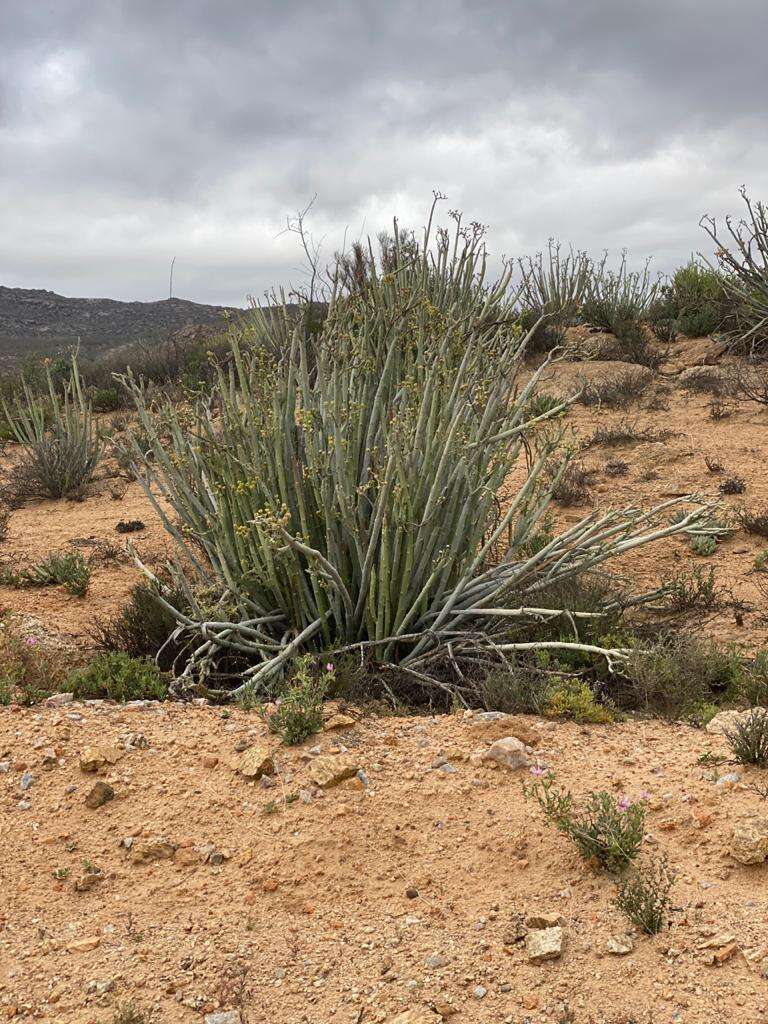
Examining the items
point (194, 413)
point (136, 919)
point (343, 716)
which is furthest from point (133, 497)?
point (136, 919)

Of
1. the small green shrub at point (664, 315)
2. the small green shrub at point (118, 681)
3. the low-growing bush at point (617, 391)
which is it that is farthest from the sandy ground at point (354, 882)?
the small green shrub at point (664, 315)

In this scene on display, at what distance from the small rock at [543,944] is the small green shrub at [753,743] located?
103cm

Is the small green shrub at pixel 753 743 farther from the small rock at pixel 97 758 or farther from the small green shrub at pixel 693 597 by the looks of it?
the small rock at pixel 97 758

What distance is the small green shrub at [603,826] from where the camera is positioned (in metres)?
2.54

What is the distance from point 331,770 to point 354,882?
1.58 ft

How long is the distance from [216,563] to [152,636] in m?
0.48

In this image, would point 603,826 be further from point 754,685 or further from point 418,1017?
point 754,685

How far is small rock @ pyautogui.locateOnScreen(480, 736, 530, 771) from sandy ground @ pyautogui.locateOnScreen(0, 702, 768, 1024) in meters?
0.04

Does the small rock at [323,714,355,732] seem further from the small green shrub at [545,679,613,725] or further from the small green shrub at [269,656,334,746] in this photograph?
the small green shrub at [545,679,613,725]

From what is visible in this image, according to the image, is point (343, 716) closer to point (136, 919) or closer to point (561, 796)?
point (561, 796)

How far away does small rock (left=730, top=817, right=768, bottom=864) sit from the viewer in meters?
2.52

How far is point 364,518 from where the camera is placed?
171 inches

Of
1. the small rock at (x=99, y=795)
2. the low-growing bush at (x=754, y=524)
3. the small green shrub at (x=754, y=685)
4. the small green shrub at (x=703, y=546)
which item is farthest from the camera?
the low-growing bush at (x=754, y=524)

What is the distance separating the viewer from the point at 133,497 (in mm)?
9156
